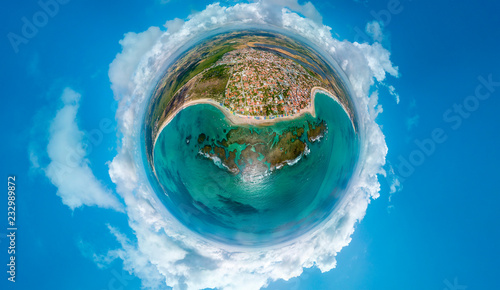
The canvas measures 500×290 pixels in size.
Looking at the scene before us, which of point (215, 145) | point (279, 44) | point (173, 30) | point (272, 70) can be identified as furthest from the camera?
point (173, 30)

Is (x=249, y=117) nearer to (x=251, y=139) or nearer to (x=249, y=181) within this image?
(x=251, y=139)

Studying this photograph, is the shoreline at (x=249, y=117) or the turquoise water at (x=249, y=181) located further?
the turquoise water at (x=249, y=181)

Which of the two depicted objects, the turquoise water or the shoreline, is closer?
the shoreline

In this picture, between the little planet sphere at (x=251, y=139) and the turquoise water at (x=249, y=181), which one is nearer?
the little planet sphere at (x=251, y=139)

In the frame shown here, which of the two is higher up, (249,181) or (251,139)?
(251,139)

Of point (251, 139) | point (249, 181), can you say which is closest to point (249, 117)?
point (251, 139)

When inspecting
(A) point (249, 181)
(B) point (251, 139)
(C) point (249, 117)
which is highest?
(C) point (249, 117)

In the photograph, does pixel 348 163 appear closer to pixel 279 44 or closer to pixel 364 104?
pixel 364 104

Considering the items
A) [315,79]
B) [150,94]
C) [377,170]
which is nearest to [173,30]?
[150,94]
